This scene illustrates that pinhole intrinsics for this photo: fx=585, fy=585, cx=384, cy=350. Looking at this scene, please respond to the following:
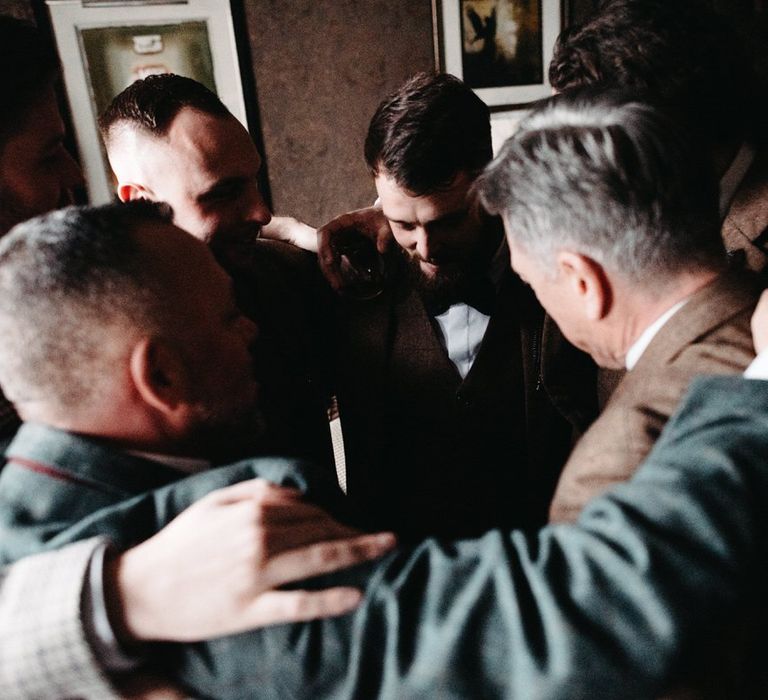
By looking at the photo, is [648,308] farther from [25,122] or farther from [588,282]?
[25,122]

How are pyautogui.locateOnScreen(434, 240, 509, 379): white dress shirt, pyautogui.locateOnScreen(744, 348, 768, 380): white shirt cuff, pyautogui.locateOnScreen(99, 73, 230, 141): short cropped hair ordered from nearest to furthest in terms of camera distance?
pyautogui.locateOnScreen(744, 348, 768, 380): white shirt cuff < pyautogui.locateOnScreen(99, 73, 230, 141): short cropped hair < pyautogui.locateOnScreen(434, 240, 509, 379): white dress shirt

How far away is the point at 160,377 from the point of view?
679 millimetres

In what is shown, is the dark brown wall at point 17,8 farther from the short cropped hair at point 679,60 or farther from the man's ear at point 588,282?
the man's ear at point 588,282

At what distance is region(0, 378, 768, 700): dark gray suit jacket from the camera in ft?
1.47

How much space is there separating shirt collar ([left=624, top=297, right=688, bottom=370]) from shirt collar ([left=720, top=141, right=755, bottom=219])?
0.66 meters

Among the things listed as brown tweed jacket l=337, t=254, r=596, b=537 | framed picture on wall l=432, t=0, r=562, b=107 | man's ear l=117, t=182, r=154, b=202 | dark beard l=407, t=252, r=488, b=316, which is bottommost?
brown tweed jacket l=337, t=254, r=596, b=537

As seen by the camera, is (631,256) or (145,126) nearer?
(631,256)

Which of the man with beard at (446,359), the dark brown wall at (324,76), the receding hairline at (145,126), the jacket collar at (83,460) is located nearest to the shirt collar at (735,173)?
the man with beard at (446,359)

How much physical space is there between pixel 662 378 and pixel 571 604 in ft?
1.31

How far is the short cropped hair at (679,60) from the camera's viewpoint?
1.29 meters

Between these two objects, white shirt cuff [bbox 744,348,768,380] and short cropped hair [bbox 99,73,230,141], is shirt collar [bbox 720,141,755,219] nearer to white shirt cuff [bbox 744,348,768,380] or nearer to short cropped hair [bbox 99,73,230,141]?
white shirt cuff [bbox 744,348,768,380]

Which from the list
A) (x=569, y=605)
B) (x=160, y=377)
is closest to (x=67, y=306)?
(x=160, y=377)

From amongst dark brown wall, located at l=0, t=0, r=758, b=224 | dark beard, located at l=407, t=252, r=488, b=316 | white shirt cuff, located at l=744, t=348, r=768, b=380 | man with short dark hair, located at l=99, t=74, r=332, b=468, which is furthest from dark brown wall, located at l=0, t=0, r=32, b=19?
white shirt cuff, located at l=744, t=348, r=768, b=380

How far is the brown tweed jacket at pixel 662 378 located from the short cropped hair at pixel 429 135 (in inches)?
32.2
